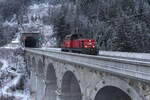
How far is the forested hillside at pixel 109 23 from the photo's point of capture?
1772 inches

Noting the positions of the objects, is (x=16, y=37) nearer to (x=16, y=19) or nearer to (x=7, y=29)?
(x=7, y=29)

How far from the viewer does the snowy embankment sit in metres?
51.4

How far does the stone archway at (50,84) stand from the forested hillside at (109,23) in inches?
587

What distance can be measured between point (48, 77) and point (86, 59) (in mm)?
17495

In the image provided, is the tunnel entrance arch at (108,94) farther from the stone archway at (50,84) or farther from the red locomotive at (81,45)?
the stone archway at (50,84)

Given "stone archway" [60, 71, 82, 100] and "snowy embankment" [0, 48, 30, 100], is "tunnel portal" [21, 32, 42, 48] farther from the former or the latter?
"stone archway" [60, 71, 82, 100]

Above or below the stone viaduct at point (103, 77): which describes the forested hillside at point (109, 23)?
above

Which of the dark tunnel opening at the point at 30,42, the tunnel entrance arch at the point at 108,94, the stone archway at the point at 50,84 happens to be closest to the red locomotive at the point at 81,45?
the stone archway at the point at 50,84

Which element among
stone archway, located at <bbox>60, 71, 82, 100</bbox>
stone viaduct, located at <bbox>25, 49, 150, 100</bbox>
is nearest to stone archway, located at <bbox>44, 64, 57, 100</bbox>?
stone viaduct, located at <bbox>25, 49, 150, 100</bbox>

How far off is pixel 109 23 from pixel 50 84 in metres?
35.3

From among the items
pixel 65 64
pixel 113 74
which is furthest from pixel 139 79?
pixel 65 64

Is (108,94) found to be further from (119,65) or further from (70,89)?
(70,89)

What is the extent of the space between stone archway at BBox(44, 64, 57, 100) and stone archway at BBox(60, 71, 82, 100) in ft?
23.4

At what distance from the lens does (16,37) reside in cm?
10256
